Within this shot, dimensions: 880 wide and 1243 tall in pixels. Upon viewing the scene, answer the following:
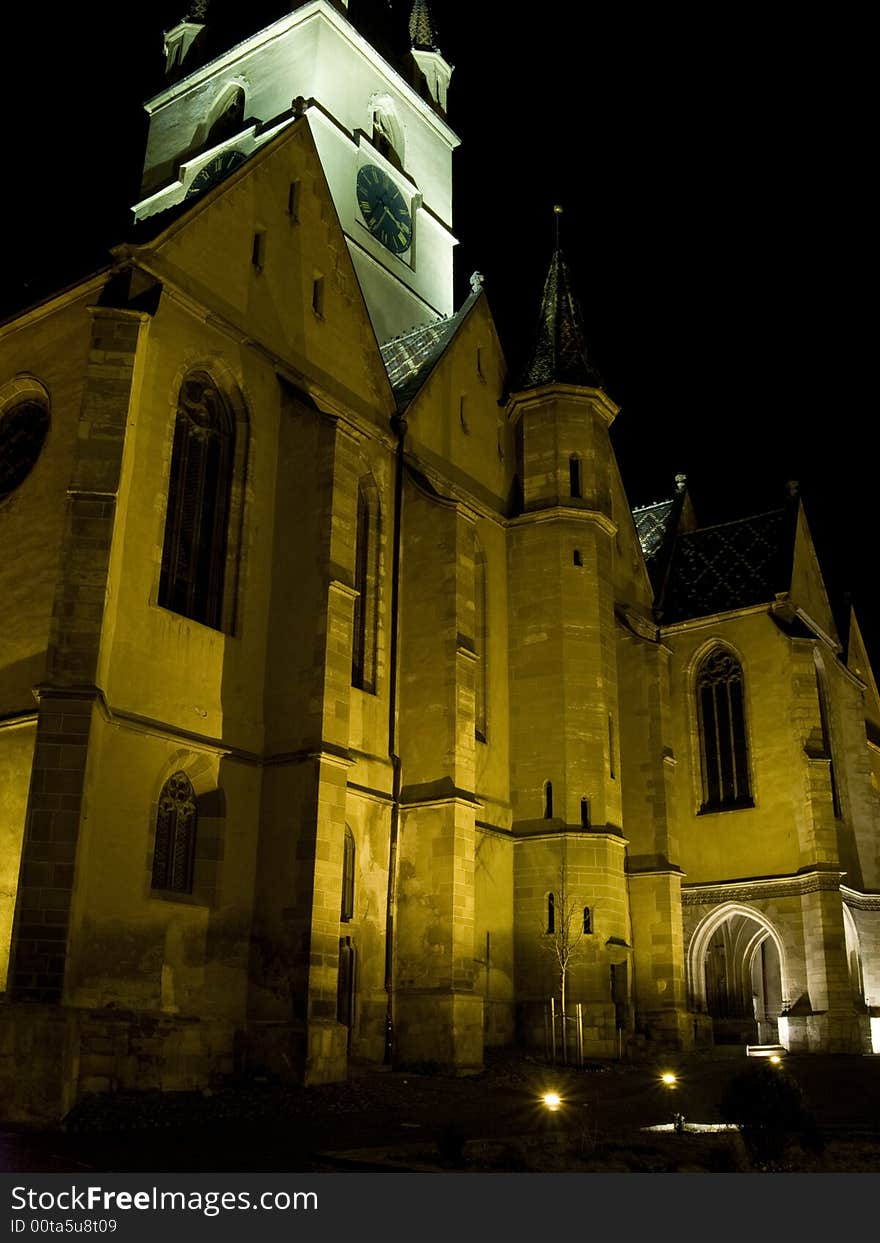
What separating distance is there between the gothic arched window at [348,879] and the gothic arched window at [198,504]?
4753mm

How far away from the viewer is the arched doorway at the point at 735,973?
108ft

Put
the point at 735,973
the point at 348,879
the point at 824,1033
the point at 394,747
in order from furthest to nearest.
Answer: the point at 735,973
the point at 824,1033
the point at 394,747
the point at 348,879

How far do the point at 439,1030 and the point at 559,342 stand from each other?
58.7 feet

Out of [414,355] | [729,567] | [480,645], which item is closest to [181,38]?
[414,355]

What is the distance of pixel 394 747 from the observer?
23875mm

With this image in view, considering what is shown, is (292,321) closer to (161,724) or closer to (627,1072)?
(161,724)

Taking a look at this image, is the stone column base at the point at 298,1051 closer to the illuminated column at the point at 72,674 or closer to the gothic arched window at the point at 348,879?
the gothic arched window at the point at 348,879

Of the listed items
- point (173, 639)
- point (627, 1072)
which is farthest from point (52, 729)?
point (627, 1072)

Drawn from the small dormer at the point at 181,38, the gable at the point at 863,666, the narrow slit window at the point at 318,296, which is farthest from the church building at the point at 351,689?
the gable at the point at 863,666

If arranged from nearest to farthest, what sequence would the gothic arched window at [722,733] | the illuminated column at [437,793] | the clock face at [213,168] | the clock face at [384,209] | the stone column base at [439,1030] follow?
the stone column base at [439,1030] → the illuminated column at [437,793] → the gothic arched window at [722,733] → the clock face at [213,168] → the clock face at [384,209]

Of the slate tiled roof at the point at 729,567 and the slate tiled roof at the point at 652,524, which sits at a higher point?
the slate tiled roof at the point at 652,524

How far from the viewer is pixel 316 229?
25375 mm

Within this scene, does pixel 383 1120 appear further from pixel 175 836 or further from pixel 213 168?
pixel 213 168

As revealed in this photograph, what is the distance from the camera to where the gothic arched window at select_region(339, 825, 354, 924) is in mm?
21875
